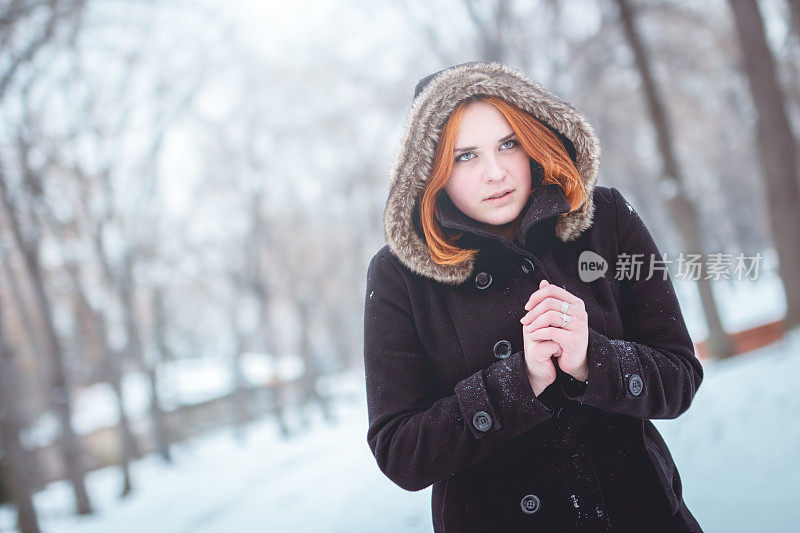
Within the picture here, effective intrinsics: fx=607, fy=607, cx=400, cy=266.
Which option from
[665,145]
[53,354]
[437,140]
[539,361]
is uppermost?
[665,145]

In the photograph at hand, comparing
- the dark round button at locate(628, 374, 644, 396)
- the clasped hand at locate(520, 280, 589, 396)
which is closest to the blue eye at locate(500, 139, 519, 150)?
the clasped hand at locate(520, 280, 589, 396)

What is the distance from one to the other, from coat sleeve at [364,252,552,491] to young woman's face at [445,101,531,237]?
0.37 metres

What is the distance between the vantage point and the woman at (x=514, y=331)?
1.48m

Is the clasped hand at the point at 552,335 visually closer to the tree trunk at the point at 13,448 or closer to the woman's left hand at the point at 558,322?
the woman's left hand at the point at 558,322

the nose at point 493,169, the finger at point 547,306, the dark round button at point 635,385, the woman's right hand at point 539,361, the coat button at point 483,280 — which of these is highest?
the nose at point 493,169

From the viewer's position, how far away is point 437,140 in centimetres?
173

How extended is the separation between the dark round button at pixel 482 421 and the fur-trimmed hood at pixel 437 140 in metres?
0.39

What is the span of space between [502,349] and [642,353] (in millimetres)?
353

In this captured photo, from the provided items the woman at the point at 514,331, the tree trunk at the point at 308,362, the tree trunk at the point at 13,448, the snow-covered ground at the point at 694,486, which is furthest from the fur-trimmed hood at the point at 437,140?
the tree trunk at the point at 308,362

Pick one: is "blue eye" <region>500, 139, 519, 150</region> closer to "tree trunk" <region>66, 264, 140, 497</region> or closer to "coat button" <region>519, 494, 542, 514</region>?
"coat button" <region>519, 494, 542, 514</region>

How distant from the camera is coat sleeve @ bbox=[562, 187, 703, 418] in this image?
146 centimetres

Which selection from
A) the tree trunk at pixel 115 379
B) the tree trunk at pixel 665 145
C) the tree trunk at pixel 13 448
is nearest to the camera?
the tree trunk at pixel 13 448

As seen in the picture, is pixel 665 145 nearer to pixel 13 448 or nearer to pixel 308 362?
pixel 13 448

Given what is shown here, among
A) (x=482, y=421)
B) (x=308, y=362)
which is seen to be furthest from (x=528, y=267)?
(x=308, y=362)
